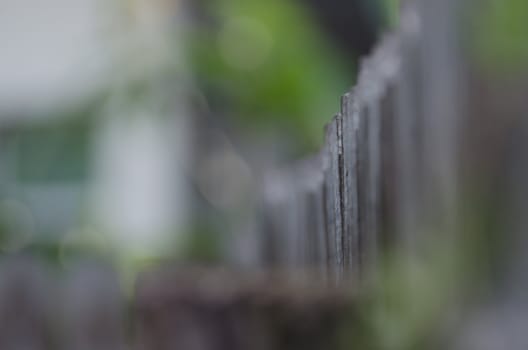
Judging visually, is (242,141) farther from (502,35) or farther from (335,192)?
(335,192)

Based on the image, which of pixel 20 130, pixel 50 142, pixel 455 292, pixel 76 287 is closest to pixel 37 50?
pixel 20 130

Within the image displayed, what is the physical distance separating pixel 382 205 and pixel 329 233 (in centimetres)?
30

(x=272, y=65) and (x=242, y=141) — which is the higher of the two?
(x=272, y=65)

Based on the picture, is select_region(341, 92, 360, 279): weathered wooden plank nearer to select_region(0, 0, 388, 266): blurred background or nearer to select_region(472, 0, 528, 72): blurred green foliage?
select_region(472, 0, 528, 72): blurred green foliage

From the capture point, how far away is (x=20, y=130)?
14.8 feet

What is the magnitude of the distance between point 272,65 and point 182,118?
1429 mm

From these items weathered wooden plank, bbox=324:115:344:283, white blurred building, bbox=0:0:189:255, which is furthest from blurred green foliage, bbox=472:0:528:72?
white blurred building, bbox=0:0:189:255

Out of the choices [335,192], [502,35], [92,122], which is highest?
[92,122]

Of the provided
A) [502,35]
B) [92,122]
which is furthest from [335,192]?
[92,122]

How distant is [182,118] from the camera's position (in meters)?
4.14

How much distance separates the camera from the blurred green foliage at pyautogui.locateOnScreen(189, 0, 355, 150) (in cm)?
256

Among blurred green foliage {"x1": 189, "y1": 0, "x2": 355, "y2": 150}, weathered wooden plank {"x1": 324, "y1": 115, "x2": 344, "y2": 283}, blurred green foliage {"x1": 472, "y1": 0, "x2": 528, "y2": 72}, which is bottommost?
weathered wooden plank {"x1": 324, "y1": 115, "x2": 344, "y2": 283}

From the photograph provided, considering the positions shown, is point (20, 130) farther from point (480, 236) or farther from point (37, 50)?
point (480, 236)

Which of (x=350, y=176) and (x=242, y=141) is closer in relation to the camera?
(x=350, y=176)
